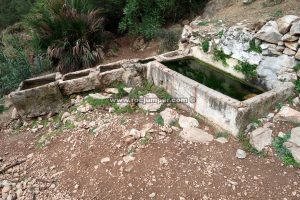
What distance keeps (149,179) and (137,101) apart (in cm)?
159

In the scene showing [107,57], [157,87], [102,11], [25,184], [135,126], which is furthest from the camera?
[102,11]

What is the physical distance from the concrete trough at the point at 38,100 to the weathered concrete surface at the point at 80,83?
0.12 meters

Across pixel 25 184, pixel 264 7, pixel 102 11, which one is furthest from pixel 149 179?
pixel 102 11

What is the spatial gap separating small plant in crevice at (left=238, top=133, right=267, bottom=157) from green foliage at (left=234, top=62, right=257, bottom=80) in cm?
130

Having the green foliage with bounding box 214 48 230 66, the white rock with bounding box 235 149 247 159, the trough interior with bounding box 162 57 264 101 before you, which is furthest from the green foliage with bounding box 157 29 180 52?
the white rock with bounding box 235 149 247 159

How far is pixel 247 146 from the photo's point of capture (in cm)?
338

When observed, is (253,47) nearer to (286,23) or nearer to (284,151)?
(286,23)

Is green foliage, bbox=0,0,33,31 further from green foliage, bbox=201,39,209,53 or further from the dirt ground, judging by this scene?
green foliage, bbox=201,39,209,53

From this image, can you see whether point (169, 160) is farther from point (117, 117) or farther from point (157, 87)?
point (157, 87)

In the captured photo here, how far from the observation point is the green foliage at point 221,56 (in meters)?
4.80

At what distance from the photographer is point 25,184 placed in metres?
3.31

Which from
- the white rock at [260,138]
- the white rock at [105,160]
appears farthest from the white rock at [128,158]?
the white rock at [260,138]

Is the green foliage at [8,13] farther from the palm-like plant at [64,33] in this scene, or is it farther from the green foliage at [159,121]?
the green foliage at [159,121]

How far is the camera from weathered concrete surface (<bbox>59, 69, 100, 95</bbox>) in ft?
15.1
